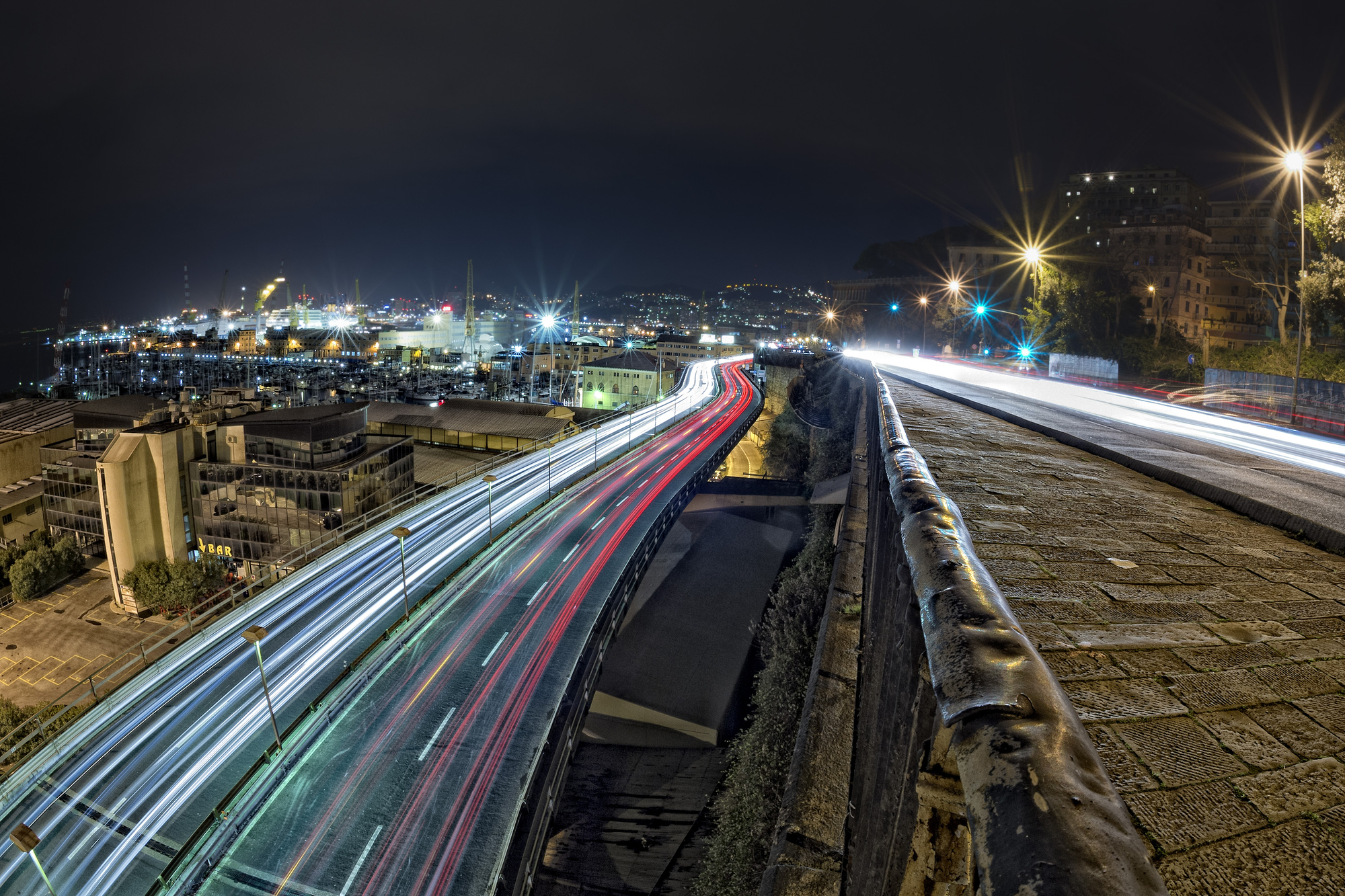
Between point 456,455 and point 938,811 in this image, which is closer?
point 938,811

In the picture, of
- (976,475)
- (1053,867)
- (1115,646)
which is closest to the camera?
(1053,867)

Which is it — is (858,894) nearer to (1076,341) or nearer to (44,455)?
(1076,341)

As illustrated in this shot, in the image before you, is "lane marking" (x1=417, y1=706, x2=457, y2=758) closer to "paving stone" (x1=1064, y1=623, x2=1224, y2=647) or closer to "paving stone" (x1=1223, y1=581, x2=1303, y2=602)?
"paving stone" (x1=1064, y1=623, x2=1224, y2=647)

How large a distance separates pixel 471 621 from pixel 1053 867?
462 inches

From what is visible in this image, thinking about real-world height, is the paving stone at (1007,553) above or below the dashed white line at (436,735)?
above

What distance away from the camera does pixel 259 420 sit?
797 inches

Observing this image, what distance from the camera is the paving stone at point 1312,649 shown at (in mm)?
2158

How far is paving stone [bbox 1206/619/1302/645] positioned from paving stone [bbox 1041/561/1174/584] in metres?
0.46

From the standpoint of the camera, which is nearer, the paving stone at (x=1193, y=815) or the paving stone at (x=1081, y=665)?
the paving stone at (x=1193, y=815)

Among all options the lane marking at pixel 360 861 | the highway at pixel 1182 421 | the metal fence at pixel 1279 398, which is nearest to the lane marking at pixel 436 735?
the lane marking at pixel 360 861

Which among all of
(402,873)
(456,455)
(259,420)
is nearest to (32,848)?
(402,873)

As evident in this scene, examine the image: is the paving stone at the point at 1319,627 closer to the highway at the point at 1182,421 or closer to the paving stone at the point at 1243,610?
the paving stone at the point at 1243,610

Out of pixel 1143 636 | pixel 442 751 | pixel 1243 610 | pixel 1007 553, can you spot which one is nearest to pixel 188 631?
pixel 442 751

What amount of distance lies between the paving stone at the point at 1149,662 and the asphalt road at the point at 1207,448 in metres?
2.55
